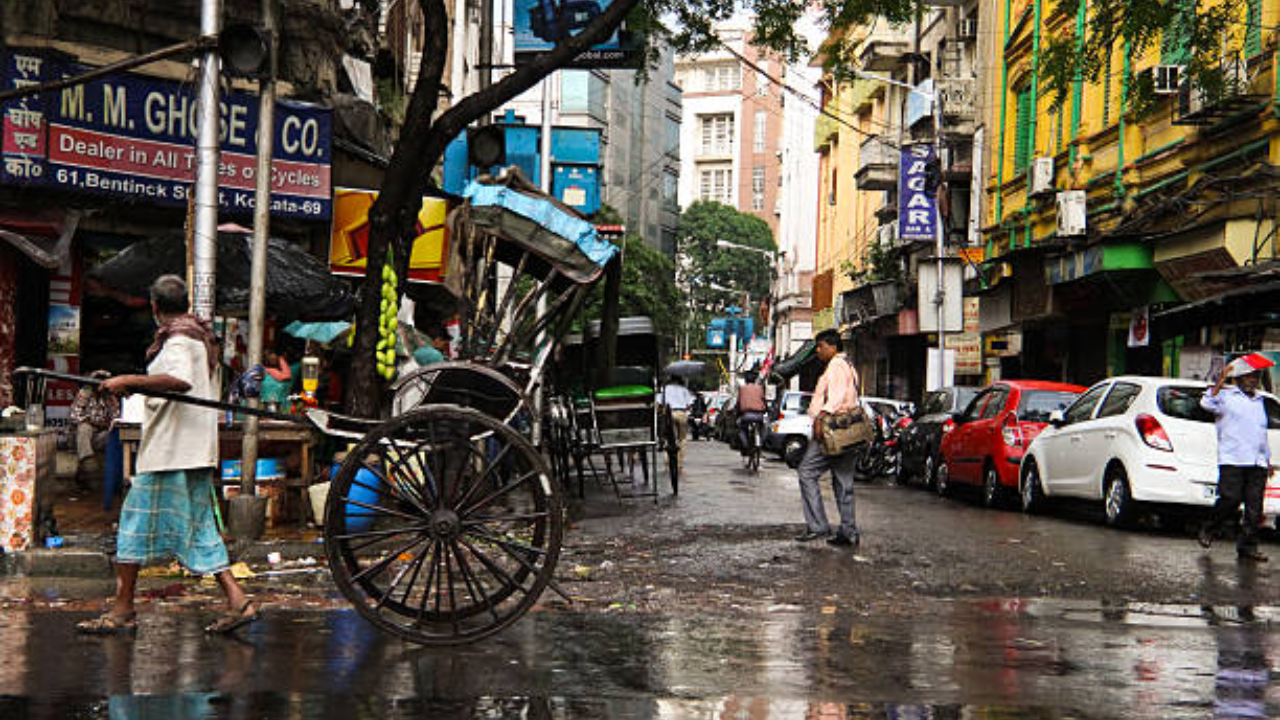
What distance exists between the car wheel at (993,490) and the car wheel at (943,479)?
5.53 feet

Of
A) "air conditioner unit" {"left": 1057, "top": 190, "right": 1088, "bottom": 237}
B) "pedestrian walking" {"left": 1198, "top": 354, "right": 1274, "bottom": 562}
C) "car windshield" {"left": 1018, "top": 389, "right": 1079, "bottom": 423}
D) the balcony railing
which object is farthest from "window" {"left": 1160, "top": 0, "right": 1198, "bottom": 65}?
the balcony railing

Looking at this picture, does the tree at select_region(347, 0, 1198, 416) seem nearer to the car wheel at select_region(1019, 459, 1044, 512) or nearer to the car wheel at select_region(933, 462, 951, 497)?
the car wheel at select_region(1019, 459, 1044, 512)

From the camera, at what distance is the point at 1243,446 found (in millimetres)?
12867

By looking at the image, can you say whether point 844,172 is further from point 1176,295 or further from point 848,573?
point 848,573

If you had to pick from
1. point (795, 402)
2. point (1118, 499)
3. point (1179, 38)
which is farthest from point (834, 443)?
point (795, 402)

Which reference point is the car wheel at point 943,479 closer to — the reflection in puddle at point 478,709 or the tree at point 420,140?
the tree at point 420,140

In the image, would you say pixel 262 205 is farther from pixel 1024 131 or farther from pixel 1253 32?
pixel 1024 131

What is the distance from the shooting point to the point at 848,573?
10.6m

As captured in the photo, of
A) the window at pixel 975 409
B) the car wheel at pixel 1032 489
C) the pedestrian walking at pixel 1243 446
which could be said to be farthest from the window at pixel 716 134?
the pedestrian walking at pixel 1243 446

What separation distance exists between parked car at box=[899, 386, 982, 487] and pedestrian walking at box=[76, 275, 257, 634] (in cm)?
1587

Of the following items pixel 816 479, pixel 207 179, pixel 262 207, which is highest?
pixel 207 179

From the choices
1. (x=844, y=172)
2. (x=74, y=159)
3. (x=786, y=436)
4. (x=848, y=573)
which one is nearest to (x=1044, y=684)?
(x=848, y=573)

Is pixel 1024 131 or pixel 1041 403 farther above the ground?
pixel 1024 131

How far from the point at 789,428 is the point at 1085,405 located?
12.3 metres
